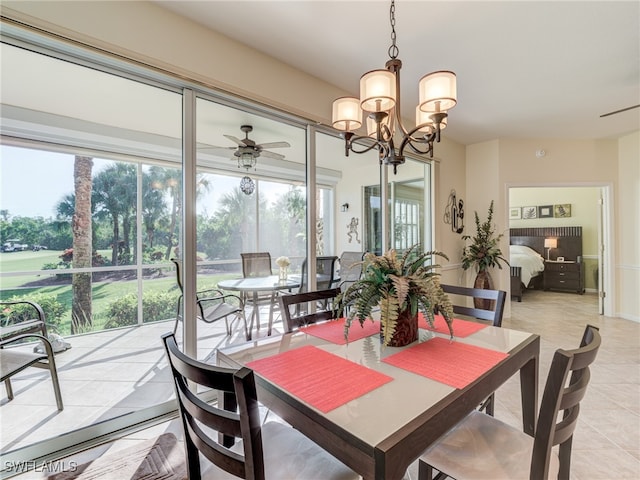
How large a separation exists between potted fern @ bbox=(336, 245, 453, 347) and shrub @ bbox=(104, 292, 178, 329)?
71.3 inches

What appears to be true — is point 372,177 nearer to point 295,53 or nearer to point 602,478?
point 295,53

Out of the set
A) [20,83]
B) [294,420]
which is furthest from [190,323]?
[20,83]

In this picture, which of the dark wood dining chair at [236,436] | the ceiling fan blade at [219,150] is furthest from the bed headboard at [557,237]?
the dark wood dining chair at [236,436]

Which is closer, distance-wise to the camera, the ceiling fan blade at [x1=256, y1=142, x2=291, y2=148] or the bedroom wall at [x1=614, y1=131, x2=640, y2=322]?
the ceiling fan blade at [x1=256, y1=142, x2=291, y2=148]

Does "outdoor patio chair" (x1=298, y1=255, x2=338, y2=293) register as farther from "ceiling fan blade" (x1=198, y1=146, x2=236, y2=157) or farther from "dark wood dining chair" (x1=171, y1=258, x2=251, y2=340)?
"ceiling fan blade" (x1=198, y1=146, x2=236, y2=157)

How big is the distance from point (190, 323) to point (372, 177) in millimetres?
3235

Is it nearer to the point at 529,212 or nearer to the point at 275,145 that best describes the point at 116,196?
the point at 275,145

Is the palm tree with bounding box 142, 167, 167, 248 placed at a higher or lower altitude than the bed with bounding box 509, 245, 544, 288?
higher

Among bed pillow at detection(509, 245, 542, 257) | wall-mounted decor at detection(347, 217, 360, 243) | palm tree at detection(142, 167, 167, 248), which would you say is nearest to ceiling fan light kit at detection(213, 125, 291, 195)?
palm tree at detection(142, 167, 167, 248)

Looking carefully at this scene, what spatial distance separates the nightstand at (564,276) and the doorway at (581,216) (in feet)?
1.06

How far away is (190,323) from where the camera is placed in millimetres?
2240

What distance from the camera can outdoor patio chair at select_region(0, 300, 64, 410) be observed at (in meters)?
1.85

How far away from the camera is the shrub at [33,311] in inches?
84.4

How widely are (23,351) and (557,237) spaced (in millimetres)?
9299
